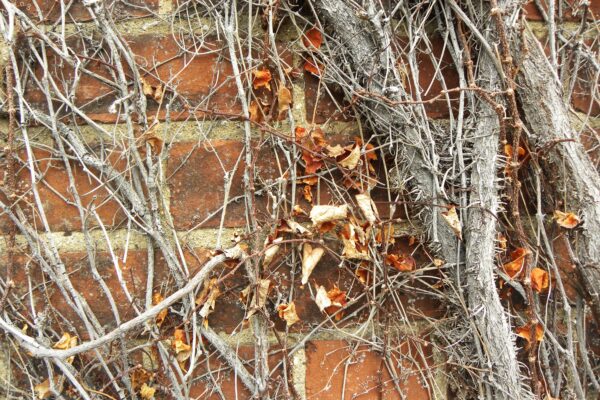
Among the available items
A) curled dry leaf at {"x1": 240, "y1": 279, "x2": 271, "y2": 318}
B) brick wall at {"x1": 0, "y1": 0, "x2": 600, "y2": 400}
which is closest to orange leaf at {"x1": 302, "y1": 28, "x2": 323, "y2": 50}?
brick wall at {"x1": 0, "y1": 0, "x2": 600, "y2": 400}

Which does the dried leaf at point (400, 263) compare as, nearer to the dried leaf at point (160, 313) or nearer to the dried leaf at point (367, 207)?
the dried leaf at point (367, 207)

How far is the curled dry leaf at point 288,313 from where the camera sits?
97 centimetres

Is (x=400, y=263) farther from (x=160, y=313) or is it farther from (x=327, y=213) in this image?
(x=160, y=313)


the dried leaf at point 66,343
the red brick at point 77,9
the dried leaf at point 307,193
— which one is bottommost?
the dried leaf at point 66,343

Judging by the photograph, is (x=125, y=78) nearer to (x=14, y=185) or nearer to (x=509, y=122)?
(x=14, y=185)

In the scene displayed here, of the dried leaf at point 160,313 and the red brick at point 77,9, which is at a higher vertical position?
the red brick at point 77,9

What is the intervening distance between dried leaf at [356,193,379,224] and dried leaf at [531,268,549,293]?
266 mm

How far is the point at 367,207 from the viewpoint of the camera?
3.26 ft

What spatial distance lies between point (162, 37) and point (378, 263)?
1.66ft

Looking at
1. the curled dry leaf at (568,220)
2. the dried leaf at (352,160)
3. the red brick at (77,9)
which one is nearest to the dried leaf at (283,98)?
the dried leaf at (352,160)

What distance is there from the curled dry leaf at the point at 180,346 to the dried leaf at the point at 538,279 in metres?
0.55

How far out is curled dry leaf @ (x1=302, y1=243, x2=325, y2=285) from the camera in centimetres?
98

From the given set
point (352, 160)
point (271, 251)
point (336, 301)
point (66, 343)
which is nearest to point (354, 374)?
point (336, 301)

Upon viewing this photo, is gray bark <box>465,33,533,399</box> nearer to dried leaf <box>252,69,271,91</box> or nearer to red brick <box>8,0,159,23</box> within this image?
dried leaf <box>252,69,271,91</box>
